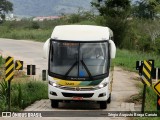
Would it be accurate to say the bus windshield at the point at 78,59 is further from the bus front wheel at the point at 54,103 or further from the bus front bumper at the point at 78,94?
the bus front wheel at the point at 54,103

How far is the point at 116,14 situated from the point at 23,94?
112ft

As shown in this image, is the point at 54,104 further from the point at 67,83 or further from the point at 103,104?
the point at 103,104

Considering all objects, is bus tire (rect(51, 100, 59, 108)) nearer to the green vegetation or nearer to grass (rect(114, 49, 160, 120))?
the green vegetation

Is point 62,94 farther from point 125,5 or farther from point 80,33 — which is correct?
point 125,5

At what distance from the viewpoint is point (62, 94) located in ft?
52.6

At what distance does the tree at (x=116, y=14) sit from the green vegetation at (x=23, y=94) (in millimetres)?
28082

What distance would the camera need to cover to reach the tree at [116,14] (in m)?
48.1

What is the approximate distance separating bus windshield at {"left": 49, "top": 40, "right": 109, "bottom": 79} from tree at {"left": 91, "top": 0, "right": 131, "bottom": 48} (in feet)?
104

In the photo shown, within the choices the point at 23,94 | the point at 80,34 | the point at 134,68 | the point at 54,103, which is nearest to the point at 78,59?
the point at 80,34

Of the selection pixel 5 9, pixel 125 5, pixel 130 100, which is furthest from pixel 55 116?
pixel 5 9

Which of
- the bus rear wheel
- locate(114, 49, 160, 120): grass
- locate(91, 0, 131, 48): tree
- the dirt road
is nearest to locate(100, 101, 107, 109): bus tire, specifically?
the bus rear wheel

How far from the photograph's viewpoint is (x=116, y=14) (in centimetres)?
5106

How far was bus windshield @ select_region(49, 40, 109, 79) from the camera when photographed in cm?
1620

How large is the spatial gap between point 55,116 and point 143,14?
206 ft
